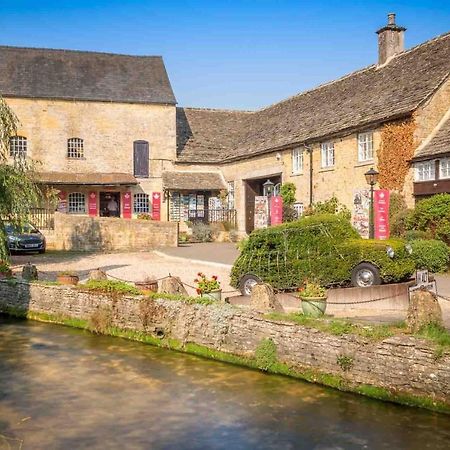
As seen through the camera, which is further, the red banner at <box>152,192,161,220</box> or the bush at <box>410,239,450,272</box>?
the red banner at <box>152,192,161,220</box>

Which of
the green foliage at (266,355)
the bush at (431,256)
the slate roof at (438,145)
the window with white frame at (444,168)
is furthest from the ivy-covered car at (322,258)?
the slate roof at (438,145)

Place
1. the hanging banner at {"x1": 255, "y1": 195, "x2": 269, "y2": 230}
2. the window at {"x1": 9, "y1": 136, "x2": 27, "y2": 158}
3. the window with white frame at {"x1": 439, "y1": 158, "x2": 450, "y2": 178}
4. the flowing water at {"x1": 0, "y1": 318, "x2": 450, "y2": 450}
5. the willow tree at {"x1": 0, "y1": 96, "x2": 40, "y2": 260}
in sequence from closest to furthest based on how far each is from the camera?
1. the flowing water at {"x1": 0, "y1": 318, "x2": 450, "y2": 450}
2. the willow tree at {"x1": 0, "y1": 96, "x2": 40, "y2": 260}
3. the window with white frame at {"x1": 439, "y1": 158, "x2": 450, "y2": 178}
4. the hanging banner at {"x1": 255, "y1": 195, "x2": 269, "y2": 230}
5. the window at {"x1": 9, "y1": 136, "x2": 27, "y2": 158}

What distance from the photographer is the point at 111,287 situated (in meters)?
13.8

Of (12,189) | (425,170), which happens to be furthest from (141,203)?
(425,170)

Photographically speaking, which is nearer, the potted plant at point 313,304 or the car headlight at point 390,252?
the potted plant at point 313,304

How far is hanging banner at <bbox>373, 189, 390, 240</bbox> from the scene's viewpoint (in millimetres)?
17788

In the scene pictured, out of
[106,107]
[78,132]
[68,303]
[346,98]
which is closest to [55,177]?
[78,132]

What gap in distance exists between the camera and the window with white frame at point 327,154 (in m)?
26.8

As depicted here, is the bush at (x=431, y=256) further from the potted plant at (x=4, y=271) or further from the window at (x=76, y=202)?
the window at (x=76, y=202)

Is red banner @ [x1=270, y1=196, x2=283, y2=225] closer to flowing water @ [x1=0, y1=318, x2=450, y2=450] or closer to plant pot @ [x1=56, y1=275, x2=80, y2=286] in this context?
plant pot @ [x1=56, y1=275, x2=80, y2=286]

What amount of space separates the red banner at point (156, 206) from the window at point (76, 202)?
14.1 feet

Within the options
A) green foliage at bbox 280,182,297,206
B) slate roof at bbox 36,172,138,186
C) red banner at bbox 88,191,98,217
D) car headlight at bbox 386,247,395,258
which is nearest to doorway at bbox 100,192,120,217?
red banner at bbox 88,191,98,217

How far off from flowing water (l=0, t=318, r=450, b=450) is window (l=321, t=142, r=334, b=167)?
17.3 metres

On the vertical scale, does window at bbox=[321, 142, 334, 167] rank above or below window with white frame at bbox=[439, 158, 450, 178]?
above
